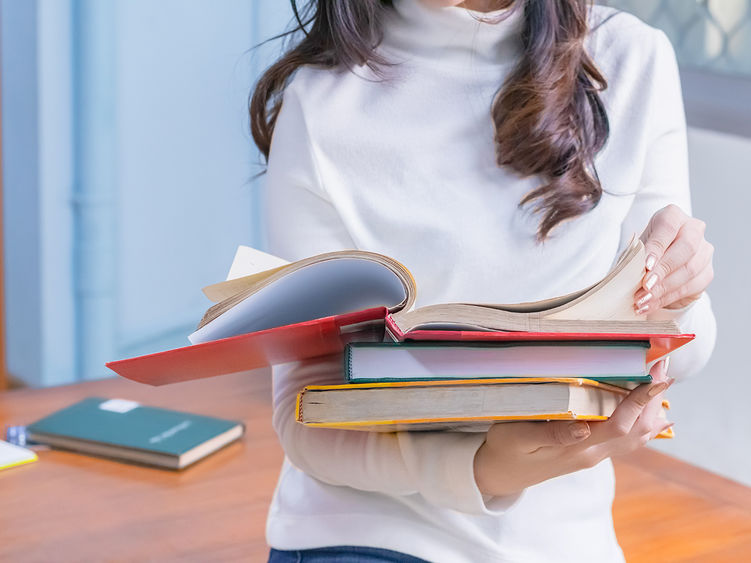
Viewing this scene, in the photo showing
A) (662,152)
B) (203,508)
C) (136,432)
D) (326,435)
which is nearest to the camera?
(326,435)

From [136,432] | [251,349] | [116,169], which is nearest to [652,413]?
[251,349]

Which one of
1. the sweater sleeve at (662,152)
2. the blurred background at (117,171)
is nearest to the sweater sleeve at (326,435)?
the sweater sleeve at (662,152)

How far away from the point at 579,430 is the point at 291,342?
0.70 feet

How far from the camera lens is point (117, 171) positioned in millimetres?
2930

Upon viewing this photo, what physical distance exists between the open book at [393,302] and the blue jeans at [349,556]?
33 cm

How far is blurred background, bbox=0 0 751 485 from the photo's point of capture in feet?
9.25

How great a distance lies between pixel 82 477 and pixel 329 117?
2.22 feet

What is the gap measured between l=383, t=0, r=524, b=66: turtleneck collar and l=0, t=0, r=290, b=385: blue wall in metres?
1.84

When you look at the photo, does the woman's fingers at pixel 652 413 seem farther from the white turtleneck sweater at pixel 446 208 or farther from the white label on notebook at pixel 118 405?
the white label on notebook at pixel 118 405

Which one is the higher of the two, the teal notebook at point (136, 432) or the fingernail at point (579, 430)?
the fingernail at point (579, 430)

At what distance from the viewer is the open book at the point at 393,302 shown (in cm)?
61

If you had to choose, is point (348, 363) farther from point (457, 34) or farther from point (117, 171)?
point (117, 171)

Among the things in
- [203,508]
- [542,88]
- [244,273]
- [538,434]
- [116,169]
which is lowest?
[203,508]

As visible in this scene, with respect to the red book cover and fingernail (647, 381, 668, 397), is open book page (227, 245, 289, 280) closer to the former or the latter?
the red book cover
